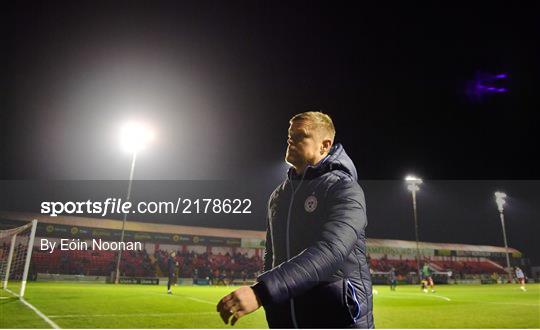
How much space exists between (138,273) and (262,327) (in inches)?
728

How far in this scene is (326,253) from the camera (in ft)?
5.49

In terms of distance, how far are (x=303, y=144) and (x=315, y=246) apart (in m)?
0.62

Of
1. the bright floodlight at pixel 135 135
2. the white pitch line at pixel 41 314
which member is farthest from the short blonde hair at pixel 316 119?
the bright floodlight at pixel 135 135

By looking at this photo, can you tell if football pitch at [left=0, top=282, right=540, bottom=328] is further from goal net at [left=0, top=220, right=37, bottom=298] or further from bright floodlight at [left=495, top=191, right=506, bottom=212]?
bright floodlight at [left=495, top=191, right=506, bottom=212]

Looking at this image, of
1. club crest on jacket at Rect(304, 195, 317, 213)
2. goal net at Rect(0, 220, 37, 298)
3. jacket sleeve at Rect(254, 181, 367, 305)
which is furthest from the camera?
goal net at Rect(0, 220, 37, 298)

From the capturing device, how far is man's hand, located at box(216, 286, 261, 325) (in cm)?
144

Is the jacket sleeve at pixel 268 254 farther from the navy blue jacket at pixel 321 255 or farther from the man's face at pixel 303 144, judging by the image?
the man's face at pixel 303 144

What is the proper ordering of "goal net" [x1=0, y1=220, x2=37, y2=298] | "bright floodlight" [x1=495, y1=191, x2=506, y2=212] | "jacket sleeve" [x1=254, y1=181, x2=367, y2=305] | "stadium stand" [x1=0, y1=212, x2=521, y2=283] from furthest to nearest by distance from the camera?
"bright floodlight" [x1=495, y1=191, x2=506, y2=212] → "stadium stand" [x1=0, y1=212, x2=521, y2=283] → "goal net" [x1=0, y1=220, x2=37, y2=298] → "jacket sleeve" [x1=254, y1=181, x2=367, y2=305]

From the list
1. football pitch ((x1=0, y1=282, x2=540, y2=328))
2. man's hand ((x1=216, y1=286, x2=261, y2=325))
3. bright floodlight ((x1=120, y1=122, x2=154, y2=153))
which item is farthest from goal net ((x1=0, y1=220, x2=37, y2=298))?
man's hand ((x1=216, y1=286, x2=261, y2=325))

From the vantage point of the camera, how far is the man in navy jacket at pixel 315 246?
157 cm

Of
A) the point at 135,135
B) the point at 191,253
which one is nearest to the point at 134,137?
the point at 135,135

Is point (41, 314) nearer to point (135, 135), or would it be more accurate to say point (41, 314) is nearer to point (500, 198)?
point (135, 135)

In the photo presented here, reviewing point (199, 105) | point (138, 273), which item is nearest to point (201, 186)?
point (138, 273)

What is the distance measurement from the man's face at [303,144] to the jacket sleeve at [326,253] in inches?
11.2
